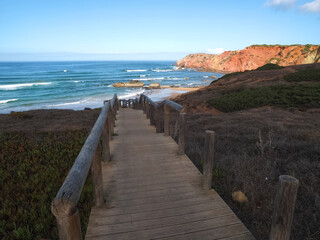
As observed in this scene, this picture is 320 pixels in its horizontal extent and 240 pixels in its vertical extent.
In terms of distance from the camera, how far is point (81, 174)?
5.83 feet

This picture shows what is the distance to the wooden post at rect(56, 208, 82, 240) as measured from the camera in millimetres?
1461

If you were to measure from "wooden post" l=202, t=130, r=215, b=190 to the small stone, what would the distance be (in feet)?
1.56

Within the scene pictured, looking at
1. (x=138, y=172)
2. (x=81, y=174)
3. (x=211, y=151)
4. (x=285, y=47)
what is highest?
(x=285, y=47)

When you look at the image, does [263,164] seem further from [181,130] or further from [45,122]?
[45,122]

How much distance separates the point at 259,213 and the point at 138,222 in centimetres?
179

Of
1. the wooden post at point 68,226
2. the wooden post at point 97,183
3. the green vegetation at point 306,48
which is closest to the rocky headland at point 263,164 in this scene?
the wooden post at point 97,183

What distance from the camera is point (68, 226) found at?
4.86 ft

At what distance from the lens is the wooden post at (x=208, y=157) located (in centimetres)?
322

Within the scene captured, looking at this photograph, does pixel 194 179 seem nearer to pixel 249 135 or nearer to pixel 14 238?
pixel 14 238

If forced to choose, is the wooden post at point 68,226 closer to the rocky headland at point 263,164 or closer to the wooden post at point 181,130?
the rocky headland at point 263,164

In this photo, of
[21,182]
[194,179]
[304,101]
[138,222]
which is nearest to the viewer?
[138,222]

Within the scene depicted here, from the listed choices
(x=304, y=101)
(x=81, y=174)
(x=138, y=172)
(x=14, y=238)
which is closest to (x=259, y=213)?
(x=138, y=172)

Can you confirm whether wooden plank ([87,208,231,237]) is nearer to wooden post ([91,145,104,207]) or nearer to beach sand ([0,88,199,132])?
wooden post ([91,145,104,207])

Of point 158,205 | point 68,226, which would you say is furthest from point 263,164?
point 68,226
